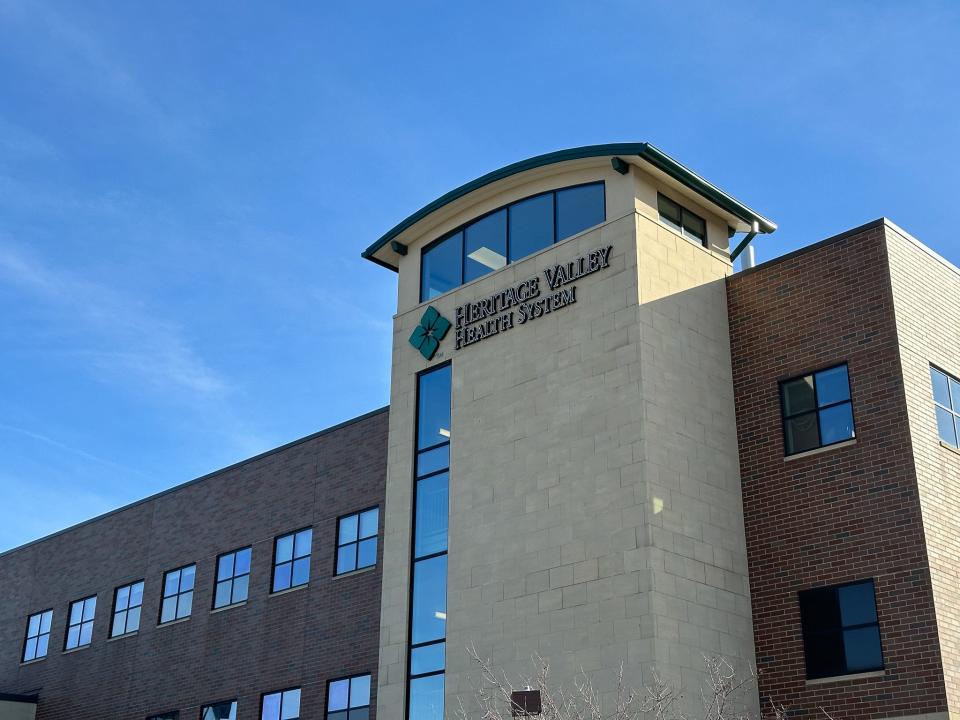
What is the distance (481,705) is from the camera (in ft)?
84.1

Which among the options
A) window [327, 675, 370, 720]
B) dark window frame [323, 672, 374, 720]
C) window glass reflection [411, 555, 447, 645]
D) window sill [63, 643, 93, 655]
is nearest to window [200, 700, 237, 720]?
dark window frame [323, 672, 374, 720]

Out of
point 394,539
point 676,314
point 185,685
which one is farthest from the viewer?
point 185,685

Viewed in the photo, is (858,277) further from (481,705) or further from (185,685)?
(185,685)

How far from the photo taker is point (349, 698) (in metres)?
31.3

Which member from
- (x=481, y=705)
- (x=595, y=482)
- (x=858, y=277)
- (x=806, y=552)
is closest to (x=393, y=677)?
(x=481, y=705)

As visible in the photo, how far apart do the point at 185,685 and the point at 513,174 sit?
17.6 m

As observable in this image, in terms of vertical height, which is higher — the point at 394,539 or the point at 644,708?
the point at 394,539

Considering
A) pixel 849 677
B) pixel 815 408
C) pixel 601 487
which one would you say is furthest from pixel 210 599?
pixel 849 677

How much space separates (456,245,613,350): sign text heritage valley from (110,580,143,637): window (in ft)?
51.7

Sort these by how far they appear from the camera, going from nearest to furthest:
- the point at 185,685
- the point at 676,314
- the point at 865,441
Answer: the point at 865,441, the point at 676,314, the point at 185,685

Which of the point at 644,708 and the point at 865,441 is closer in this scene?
the point at 644,708

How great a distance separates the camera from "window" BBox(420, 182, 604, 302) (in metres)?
28.7

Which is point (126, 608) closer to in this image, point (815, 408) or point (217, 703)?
point (217, 703)

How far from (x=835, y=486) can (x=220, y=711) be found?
61.6ft
